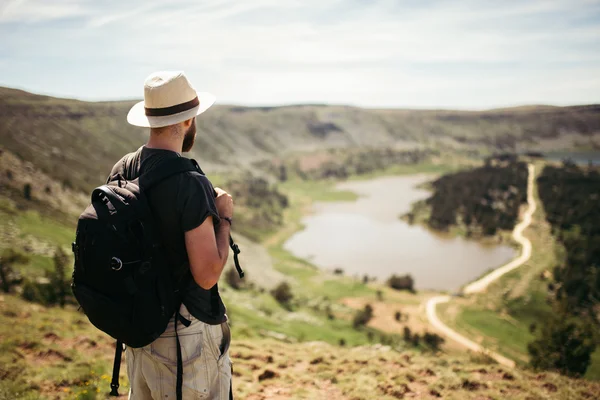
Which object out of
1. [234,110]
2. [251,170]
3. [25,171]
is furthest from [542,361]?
[234,110]

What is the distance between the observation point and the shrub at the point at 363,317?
2312 centimetres

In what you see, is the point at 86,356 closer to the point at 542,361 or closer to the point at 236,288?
the point at 542,361

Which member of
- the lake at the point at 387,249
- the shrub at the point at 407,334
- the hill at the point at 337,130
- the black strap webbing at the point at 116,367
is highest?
the hill at the point at 337,130

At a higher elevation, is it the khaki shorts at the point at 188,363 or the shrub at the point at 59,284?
the khaki shorts at the point at 188,363

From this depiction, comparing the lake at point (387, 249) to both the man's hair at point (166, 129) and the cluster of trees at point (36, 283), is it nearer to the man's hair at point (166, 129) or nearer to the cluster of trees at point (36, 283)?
the cluster of trees at point (36, 283)

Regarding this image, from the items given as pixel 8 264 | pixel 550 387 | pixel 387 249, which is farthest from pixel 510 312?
pixel 8 264

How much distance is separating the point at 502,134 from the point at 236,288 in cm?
14850

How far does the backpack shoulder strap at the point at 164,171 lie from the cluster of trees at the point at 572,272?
522 inches

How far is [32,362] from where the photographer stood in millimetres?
6457

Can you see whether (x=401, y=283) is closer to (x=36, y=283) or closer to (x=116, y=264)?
(x=36, y=283)

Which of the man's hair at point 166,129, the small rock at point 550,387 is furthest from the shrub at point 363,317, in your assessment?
the man's hair at point 166,129

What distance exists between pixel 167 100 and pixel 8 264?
1183 centimetres

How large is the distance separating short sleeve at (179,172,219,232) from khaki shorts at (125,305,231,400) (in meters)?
0.66

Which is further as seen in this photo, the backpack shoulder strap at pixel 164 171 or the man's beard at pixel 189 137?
the man's beard at pixel 189 137
